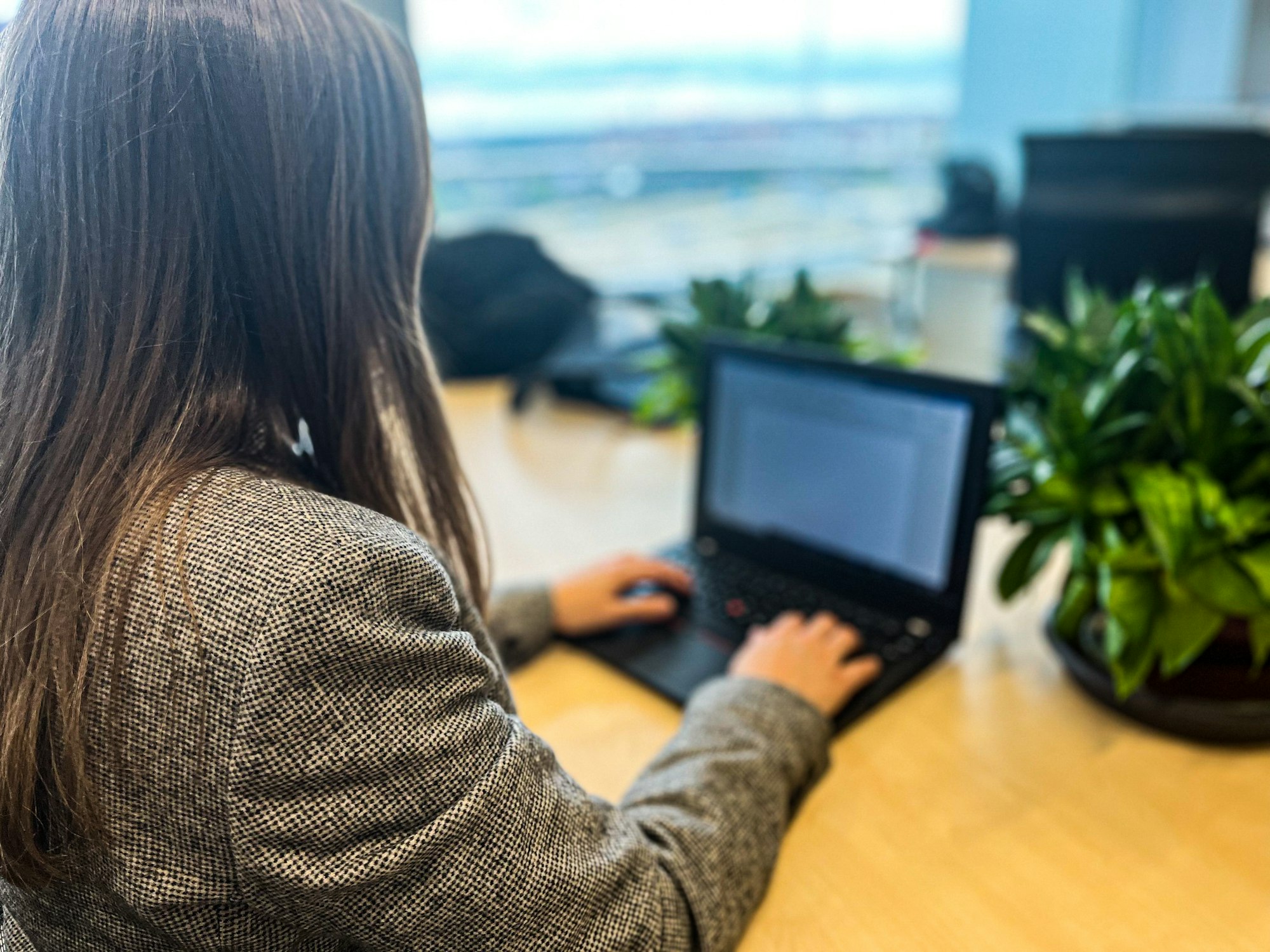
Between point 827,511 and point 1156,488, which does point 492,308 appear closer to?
point 827,511

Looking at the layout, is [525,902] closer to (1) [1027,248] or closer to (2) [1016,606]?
(2) [1016,606]

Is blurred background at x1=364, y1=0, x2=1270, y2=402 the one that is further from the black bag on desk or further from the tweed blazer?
the tweed blazer

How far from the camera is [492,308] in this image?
1898mm

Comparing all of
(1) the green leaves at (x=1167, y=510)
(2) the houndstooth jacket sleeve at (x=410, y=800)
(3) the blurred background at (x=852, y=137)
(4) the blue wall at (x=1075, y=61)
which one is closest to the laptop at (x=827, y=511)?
(1) the green leaves at (x=1167, y=510)

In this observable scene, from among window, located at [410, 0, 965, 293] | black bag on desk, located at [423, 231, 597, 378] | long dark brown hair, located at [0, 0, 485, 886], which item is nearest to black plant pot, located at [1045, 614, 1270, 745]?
long dark brown hair, located at [0, 0, 485, 886]

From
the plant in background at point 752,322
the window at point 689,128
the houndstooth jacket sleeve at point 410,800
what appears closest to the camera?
the houndstooth jacket sleeve at point 410,800

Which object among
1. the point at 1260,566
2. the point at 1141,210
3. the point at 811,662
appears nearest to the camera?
the point at 1260,566

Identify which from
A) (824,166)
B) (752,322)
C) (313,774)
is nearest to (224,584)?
(313,774)

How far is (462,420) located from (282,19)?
1209mm

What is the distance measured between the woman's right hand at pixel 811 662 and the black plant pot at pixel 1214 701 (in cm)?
20

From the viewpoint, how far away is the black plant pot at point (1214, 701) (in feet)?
2.39

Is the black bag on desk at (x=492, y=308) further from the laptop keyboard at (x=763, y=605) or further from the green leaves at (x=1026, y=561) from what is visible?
the green leaves at (x=1026, y=561)

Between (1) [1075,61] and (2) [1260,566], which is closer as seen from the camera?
(2) [1260,566]

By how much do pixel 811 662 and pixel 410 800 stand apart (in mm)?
423
